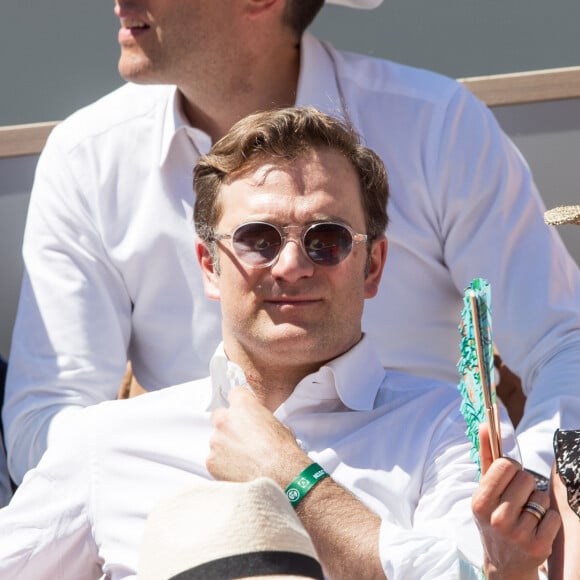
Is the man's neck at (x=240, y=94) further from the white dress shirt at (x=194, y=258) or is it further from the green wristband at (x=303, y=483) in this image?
the green wristband at (x=303, y=483)

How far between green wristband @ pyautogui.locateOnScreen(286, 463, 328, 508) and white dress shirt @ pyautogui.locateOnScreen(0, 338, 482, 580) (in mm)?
164

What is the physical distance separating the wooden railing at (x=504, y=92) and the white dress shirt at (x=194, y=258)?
39cm

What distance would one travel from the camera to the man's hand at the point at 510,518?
1.91 m

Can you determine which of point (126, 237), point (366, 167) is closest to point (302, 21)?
point (126, 237)

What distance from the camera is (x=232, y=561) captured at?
4.69 feet

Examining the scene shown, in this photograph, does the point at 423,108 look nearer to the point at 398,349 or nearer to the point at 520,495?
the point at 398,349

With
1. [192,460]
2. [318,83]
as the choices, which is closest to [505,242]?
[318,83]

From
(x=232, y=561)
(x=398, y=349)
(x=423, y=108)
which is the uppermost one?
(x=232, y=561)

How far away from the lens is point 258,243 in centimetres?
266

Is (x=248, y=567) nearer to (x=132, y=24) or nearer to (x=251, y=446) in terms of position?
(x=251, y=446)

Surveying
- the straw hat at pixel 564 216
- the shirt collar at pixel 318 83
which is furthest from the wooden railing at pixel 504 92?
the straw hat at pixel 564 216

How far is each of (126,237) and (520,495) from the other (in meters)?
1.81

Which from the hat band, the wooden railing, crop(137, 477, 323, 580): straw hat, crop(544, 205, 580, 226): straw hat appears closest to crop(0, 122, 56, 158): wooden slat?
the wooden railing

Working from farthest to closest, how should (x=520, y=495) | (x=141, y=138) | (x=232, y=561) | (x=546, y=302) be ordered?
1. (x=141, y=138)
2. (x=546, y=302)
3. (x=520, y=495)
4. (x=232, y=561)
